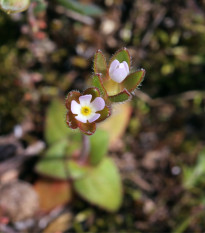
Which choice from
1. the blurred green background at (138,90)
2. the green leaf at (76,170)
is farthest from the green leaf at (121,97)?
the blurred green background at (138,90)

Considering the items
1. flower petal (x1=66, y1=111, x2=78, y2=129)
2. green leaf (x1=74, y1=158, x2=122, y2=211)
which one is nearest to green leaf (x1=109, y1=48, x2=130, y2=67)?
flower petal (x1=66, y1=111, x2=78, y2=129)

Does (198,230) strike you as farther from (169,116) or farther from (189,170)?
(169,116)

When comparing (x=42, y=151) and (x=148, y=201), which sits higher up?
(x=42, y=151)

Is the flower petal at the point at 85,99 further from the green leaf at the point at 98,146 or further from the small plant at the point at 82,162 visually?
the green leaf at the point at 98,146

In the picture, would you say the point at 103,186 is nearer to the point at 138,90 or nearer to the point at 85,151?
the point at 85,151

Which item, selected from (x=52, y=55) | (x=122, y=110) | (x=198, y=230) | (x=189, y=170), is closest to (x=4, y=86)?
(x=52, y=55)

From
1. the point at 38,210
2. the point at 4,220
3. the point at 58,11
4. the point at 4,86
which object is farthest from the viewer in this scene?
the point at 58,11

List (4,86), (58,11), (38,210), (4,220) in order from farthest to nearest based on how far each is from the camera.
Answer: (58,11)
(4,86)
(38,210)
(4,220)

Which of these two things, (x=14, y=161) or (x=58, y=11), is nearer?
(x=14, y=161)
